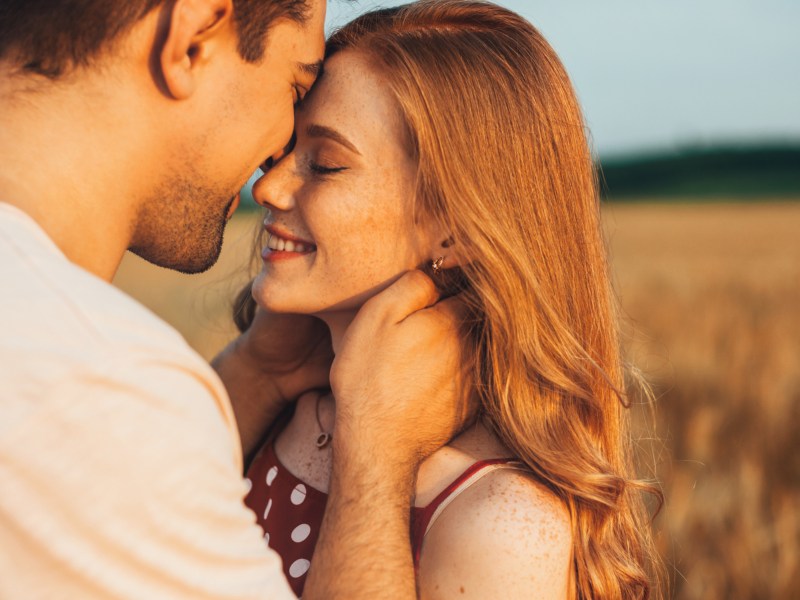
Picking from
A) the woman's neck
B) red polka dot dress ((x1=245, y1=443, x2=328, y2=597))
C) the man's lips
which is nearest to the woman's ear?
the woman's neck

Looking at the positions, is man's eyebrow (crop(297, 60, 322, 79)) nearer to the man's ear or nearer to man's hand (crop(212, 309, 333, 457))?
the man's ear

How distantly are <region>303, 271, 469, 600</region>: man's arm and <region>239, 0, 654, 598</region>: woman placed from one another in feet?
0.29

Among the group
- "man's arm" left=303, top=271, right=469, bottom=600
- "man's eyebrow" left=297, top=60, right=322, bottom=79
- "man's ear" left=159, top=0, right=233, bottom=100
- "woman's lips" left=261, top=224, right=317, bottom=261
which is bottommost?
"man's arm" left=303, top=271, right=469, bottom=600

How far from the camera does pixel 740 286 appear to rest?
432 inches

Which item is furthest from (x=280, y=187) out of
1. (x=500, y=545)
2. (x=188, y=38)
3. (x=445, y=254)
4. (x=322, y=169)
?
(x=500, y=545)

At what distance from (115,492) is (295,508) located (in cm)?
124

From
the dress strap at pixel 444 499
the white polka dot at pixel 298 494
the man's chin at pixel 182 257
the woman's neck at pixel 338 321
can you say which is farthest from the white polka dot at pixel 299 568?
the man's chin at pixel 182 257

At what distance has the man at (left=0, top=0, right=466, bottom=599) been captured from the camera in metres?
1.30

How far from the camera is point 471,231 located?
2.44m

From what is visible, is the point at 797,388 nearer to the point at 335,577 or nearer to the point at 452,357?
the point at 452,357

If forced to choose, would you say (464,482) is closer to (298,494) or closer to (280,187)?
(298,494)

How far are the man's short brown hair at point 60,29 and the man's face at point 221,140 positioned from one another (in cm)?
22

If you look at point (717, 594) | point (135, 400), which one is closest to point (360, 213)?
point (135, 400)

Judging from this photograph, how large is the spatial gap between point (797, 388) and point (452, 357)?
12.8 feet
